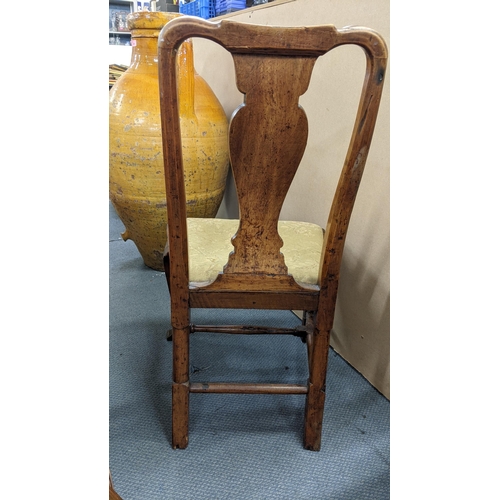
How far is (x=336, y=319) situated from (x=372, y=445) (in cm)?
50

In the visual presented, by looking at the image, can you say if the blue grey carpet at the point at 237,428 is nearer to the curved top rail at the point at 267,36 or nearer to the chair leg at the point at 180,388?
the chair leg at the point at 180,388

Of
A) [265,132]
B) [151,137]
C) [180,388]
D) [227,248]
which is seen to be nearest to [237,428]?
[180,388]

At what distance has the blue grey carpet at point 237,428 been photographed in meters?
1.10

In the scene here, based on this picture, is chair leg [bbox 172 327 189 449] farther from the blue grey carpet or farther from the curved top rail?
the curved top rail

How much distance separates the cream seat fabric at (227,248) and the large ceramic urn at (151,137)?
61 cm

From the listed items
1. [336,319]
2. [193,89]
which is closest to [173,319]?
[336,319]

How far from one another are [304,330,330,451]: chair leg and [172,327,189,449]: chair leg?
0.29 meters

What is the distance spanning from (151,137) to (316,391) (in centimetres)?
115

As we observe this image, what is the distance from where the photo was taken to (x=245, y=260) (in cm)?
103

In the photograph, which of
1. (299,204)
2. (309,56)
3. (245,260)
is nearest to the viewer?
(309,56)

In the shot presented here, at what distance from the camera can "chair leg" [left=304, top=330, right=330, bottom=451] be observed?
1123mm

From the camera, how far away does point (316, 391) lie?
3.82ft

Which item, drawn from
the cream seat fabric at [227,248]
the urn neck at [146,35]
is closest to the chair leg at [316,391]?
the cream seat fabric at [227,248]

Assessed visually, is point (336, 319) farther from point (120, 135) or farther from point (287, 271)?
point (120, 135)
